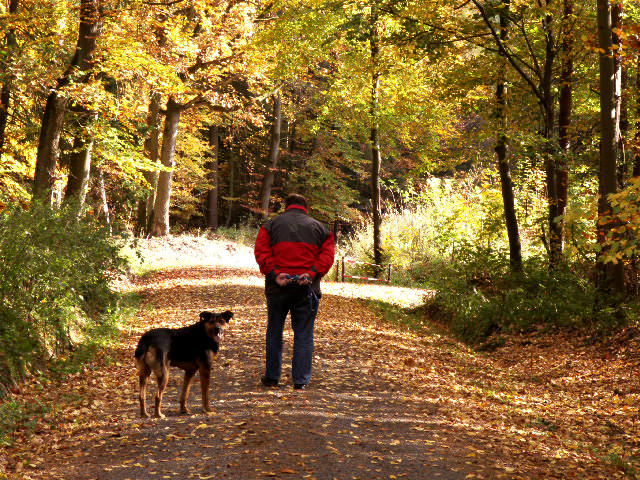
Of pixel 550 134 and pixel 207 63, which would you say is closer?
pixel 550 134

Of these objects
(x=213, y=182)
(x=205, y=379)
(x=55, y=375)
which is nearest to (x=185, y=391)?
(x=205, y=379)

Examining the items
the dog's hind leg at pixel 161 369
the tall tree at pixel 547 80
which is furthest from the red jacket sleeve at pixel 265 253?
the tall tree at pixel 547 80

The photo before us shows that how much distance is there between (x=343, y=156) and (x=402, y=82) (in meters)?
19.3

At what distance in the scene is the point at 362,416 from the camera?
274 inches

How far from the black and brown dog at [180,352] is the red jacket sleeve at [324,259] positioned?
1.39 m

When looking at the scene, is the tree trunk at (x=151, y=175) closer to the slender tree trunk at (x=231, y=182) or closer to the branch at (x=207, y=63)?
the branch at (x=207, y=63)

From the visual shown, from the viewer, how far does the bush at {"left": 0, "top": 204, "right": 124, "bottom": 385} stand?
8.10 metres

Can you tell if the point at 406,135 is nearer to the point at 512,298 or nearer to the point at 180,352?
the point at 512,298

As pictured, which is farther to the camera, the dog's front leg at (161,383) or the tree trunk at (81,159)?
the tree trunk at (81,159)

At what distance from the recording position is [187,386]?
22.4 ft

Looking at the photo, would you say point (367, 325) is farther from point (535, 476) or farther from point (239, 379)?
point (535, 476)

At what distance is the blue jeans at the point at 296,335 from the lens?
792 cm

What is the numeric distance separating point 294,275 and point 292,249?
0.98ft

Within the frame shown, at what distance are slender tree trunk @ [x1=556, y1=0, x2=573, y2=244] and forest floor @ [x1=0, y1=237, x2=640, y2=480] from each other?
3657 mm
